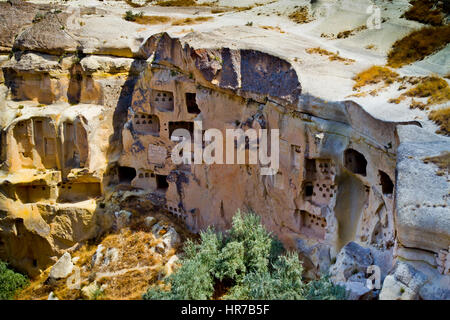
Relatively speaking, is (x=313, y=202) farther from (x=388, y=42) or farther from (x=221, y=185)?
(x=388, y=42)

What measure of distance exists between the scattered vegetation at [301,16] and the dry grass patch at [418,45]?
420cm

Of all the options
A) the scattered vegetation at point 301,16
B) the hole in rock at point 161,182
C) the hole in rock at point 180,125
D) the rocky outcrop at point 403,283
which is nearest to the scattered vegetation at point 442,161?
the rocky outcrop at point 403,283

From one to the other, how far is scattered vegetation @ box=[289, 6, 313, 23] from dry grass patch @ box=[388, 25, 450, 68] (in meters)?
4.20

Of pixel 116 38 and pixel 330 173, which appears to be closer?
pixel 330 173

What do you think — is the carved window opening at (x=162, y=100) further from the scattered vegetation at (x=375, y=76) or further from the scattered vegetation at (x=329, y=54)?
the scattered vegetation at (x=375, y=76)

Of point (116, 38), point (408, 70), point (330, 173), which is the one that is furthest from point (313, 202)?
point (116, 38)

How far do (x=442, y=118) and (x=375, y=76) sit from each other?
9.16 ft

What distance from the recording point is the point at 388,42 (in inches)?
507

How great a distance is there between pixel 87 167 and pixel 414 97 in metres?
10.7

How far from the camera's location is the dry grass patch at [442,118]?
7963mm

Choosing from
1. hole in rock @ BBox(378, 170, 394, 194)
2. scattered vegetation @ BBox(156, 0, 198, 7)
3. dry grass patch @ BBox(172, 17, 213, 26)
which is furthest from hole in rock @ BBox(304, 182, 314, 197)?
scattered vegetation @ BBox(156, 0, 198, 7)

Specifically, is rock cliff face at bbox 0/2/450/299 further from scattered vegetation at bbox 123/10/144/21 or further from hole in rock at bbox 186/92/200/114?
scattered vegetation at bbox 123/10/144/21
